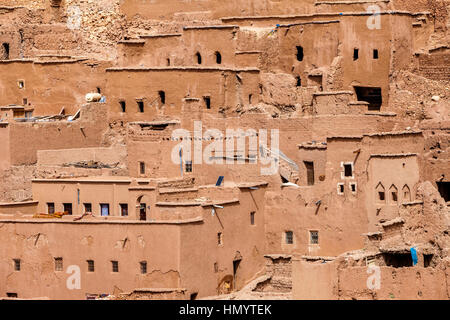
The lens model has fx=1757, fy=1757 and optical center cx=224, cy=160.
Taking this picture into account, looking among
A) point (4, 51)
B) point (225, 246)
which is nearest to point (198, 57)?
point (4, 51)

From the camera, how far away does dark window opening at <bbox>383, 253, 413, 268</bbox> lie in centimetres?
4997

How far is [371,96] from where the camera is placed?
191ft

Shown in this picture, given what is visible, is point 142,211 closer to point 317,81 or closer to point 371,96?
point 317,81

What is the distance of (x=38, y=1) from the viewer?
65625 millimetres

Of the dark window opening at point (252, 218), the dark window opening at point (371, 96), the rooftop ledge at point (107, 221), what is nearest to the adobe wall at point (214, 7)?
the dark window opening at point (371, 96)

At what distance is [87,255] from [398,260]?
898 centimetres

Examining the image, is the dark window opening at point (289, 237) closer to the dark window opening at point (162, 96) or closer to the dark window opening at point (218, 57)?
the dark window opening at point (162, 96)

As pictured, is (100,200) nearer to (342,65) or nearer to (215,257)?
(215,257)

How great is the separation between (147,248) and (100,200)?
3315mm

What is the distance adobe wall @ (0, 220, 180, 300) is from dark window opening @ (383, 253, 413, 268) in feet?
19.5

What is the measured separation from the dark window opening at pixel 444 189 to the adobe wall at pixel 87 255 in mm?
8758

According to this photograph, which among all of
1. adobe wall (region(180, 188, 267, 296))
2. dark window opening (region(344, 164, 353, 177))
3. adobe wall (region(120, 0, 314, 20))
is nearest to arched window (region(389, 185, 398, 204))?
dark window opening (region(344, 164, 353, 177))

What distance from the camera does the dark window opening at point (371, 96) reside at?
58125mm

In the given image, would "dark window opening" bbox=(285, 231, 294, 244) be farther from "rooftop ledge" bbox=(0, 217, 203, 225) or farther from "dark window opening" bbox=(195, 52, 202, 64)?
"dark window opening" bbox=(195, 52, 202, 64)
